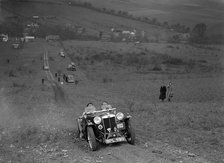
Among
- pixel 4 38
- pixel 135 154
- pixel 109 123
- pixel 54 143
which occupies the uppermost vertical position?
pixel 4 38

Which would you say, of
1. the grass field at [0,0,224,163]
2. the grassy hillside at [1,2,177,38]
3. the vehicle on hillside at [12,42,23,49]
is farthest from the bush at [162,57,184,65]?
the vehicle on hillside at [12,42,23,49]

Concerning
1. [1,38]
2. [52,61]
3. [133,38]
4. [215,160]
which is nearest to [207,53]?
[133,38]

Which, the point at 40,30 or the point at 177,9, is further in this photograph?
the point at 40,30

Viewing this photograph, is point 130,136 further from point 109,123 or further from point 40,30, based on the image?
point 40,30

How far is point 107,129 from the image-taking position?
15984mm

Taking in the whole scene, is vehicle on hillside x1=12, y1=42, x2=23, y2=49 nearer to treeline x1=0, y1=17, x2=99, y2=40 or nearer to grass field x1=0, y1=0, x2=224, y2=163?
grass field x1=0, y1=0, x2=224, y2=163

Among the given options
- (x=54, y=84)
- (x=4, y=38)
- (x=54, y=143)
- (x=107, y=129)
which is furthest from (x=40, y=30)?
(x=107, y=129)

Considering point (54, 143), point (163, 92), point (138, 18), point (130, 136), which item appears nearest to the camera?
point (130, 136)

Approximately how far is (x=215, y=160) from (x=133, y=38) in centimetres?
9408

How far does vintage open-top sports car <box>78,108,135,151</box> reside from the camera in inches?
616

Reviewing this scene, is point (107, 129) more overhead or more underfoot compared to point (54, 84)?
more overhead

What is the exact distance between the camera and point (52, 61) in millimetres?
74062

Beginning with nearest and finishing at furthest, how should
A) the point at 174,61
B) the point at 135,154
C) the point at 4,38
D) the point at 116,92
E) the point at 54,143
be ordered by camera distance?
the point at 135,154, the point at 54,143, the point at 116,92, the point at 174,61, the point at 4,38

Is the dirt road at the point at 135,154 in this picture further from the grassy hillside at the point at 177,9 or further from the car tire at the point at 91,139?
the grassy hillside at the point at 177,9
